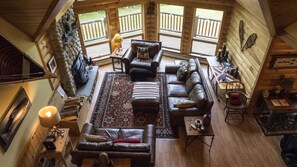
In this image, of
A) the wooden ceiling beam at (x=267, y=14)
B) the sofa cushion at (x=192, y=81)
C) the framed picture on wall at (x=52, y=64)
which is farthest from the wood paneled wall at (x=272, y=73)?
the framed picture on wall at (x=52, y=64)

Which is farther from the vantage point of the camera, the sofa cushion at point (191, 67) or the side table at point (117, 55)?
the side table at point (117, 55)

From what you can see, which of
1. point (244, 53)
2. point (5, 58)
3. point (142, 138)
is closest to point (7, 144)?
point (5, 58)

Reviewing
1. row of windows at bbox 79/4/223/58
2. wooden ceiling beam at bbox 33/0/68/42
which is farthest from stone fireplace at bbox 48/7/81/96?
row of windows at bbox 79/4/223/58

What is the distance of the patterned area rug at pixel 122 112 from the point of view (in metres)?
5.27

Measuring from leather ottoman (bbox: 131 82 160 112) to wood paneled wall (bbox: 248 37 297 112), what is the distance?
2.43 m

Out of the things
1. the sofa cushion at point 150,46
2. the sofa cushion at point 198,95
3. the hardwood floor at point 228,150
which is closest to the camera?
the hardwood floor at point 228,150

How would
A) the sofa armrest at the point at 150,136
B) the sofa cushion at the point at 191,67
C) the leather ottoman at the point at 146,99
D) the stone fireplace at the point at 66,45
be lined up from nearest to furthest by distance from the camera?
the sofa armrest at the point at 150,136 → the stone fireplace at the point at 66,45 → the leather ottoman at the point at 146,99 → the sofa cushion at the point at 191,67

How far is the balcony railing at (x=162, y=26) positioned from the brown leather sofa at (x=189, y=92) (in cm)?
230

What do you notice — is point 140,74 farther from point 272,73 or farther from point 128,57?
point 272,73

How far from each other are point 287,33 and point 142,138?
11.2 feet

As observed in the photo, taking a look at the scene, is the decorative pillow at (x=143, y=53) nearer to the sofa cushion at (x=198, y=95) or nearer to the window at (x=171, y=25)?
the window at (x=171, y=25)

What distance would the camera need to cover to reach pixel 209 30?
8094 mm

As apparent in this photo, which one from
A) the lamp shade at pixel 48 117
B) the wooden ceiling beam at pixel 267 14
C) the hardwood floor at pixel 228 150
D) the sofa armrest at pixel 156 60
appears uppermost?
the wooden ceiling beam at pixel 267 14

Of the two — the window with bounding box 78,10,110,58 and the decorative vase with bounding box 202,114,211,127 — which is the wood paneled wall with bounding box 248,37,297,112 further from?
the window with bounding box 78,10,110,58
